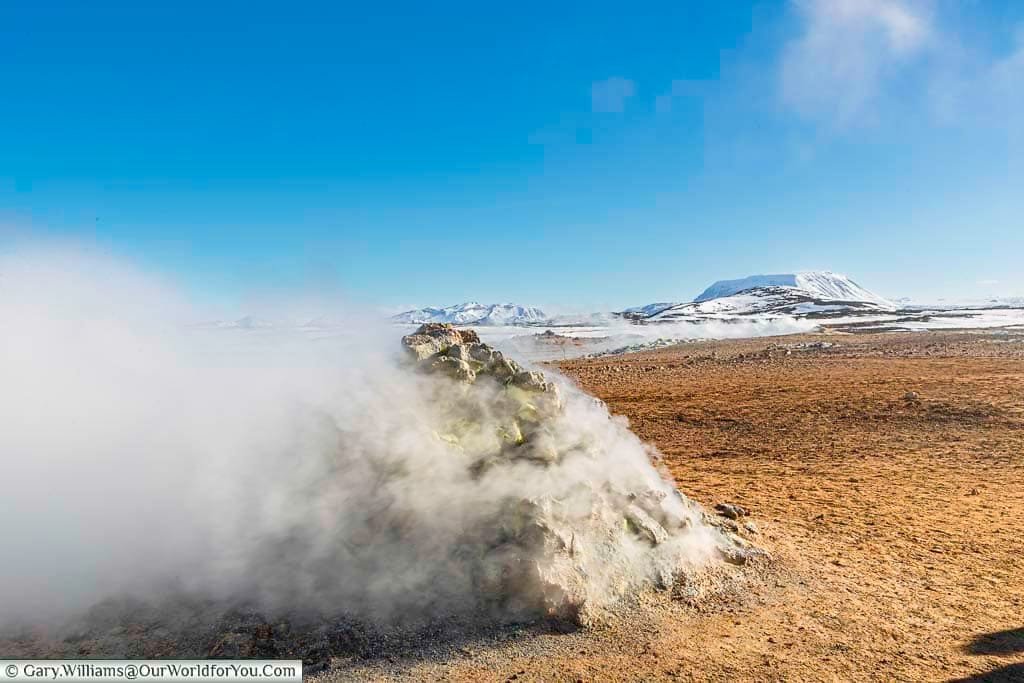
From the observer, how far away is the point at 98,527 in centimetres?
660

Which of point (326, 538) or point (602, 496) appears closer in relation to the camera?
point (326, 538)

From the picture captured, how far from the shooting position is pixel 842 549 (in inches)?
322

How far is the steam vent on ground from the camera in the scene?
5.74m

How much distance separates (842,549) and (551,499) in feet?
16.8

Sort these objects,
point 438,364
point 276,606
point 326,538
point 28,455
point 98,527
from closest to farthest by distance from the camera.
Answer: point 276,606 < point 326,538 < point 98,527 < point 28,455 < point 438,364

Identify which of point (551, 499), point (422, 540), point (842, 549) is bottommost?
point (842, 549)

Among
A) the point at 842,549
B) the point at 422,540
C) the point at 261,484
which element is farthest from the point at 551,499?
the point at 842,549

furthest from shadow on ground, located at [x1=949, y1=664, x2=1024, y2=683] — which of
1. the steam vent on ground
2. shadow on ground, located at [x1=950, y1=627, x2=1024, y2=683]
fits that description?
the steam vent on ground

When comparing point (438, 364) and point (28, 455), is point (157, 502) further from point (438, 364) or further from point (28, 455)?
point (438, 364)

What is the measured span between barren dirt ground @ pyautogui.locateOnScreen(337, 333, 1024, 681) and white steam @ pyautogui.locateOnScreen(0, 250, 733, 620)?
A: 0.83 meters

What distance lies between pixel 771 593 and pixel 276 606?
18.8 ft

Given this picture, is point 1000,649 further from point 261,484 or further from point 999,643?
point 261,484

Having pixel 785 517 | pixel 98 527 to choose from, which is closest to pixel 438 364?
pixel 98 527

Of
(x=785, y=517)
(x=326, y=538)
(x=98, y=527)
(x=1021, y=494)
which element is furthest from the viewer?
(x=1021, y=494)
